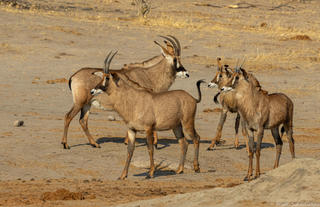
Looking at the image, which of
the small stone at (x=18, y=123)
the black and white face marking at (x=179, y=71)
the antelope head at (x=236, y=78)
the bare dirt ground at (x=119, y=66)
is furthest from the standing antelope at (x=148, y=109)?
the small stone at (x=18, y=123)

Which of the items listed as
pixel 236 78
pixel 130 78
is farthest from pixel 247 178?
pixel 130 78

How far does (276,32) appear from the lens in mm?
34500

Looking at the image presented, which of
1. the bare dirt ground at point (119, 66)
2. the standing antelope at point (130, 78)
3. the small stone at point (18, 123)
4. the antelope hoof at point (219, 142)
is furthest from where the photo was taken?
the small stone at point (18, 123)

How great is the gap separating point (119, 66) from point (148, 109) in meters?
13.1

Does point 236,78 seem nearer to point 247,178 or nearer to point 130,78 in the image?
point 247,178

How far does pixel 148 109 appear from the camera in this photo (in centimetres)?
1116

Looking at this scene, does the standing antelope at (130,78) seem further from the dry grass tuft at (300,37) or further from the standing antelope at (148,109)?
the dry grass tuft at (300,37)

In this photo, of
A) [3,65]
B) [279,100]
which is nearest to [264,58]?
[3,65]

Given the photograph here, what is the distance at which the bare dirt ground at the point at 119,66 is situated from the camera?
1048 centimetres

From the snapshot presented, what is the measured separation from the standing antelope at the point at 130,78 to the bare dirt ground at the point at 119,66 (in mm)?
575

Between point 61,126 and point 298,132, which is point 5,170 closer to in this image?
point 61,126

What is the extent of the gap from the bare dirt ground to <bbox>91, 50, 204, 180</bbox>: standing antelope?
2.04ft

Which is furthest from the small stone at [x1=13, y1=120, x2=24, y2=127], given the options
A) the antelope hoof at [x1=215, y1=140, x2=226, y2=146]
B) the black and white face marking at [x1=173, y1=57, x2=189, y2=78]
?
the antelope hoof at [x1=215, y1=140, x2=226, y2=146]

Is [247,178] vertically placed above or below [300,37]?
above
